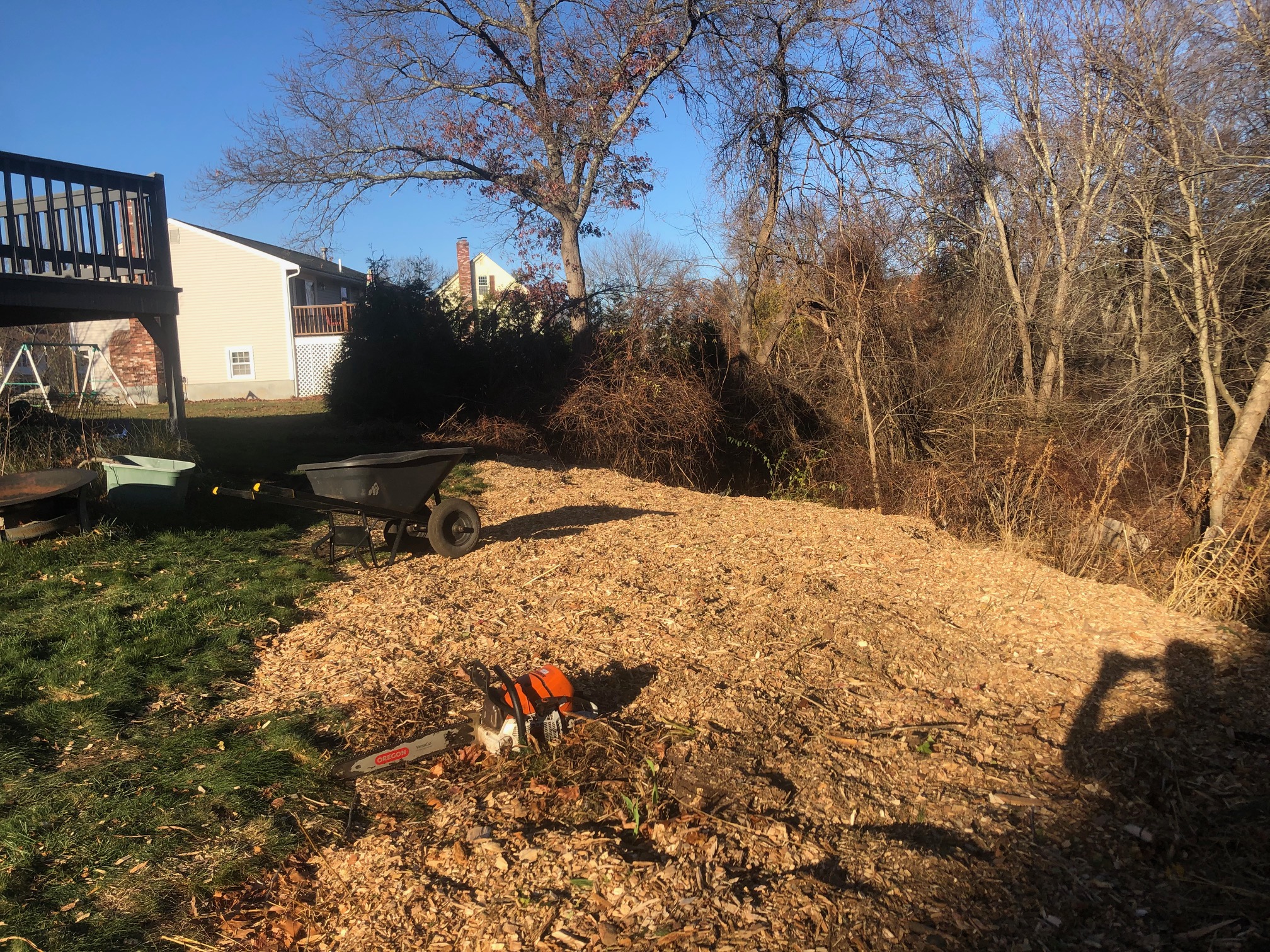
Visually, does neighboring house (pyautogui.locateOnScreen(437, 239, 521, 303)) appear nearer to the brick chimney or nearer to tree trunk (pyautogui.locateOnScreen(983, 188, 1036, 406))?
the brick chimney

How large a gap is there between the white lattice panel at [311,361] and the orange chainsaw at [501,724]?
2565cm

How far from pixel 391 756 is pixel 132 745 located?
1233 mm

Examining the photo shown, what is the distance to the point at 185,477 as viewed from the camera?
7848 millimetres

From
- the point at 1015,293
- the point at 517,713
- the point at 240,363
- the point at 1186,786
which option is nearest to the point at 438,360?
the point at 1015,293

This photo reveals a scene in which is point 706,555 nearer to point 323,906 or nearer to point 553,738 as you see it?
point 553,738

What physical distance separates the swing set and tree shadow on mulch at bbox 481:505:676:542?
5.47 meters

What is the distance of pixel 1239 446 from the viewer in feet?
25.7

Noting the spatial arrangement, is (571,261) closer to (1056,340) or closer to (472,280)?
(1056,340)

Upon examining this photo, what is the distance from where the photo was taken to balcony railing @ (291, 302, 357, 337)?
91.3 feet

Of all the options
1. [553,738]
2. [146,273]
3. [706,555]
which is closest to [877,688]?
[553,738]

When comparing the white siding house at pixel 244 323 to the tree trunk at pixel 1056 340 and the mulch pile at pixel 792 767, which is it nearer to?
the tree trunk at pixel 1056 340

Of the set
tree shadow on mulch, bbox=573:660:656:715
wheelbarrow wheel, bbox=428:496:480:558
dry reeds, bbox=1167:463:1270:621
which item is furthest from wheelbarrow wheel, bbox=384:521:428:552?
dry reeds, bbox=1167:463:1270:621

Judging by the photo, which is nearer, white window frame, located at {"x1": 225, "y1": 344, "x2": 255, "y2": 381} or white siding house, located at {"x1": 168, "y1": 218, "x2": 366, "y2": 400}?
white siding house, located at {"x1": 168, "y1": 218, "x2": 366, "y2": 400}

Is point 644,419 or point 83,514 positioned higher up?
point 644,419
